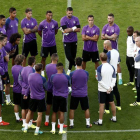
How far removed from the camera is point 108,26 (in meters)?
13.9

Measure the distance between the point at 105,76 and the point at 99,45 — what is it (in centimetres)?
588

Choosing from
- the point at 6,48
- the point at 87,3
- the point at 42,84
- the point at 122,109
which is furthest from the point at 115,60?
the point at 87,3

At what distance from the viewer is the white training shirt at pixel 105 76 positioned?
437 inches

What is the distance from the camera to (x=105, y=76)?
11148 mm

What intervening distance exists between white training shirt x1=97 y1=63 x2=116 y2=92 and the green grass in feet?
3.76

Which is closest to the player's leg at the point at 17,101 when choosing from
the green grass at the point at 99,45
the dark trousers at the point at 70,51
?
the green grass at the point at 99,45

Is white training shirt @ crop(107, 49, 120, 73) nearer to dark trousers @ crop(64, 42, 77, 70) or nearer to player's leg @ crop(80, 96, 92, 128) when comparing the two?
player's leg @ crop(80, 96, 92, 128)

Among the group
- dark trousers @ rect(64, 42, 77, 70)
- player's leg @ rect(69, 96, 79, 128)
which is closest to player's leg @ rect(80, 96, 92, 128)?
player's leg @ rect(69, 96, 79, 128)

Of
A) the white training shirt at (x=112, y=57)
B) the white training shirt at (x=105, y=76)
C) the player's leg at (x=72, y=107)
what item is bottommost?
the player's leg at (x=72, y=107)

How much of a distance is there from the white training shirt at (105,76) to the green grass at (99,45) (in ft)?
3.76

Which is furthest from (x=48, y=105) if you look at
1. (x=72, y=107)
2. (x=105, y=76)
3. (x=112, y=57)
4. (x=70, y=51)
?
(x=70, y=51)

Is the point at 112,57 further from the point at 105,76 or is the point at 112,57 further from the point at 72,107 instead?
the point at 72,107

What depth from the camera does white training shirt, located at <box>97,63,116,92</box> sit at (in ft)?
36.4

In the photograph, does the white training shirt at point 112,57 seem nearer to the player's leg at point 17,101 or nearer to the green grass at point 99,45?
the green grass at point 99,45
